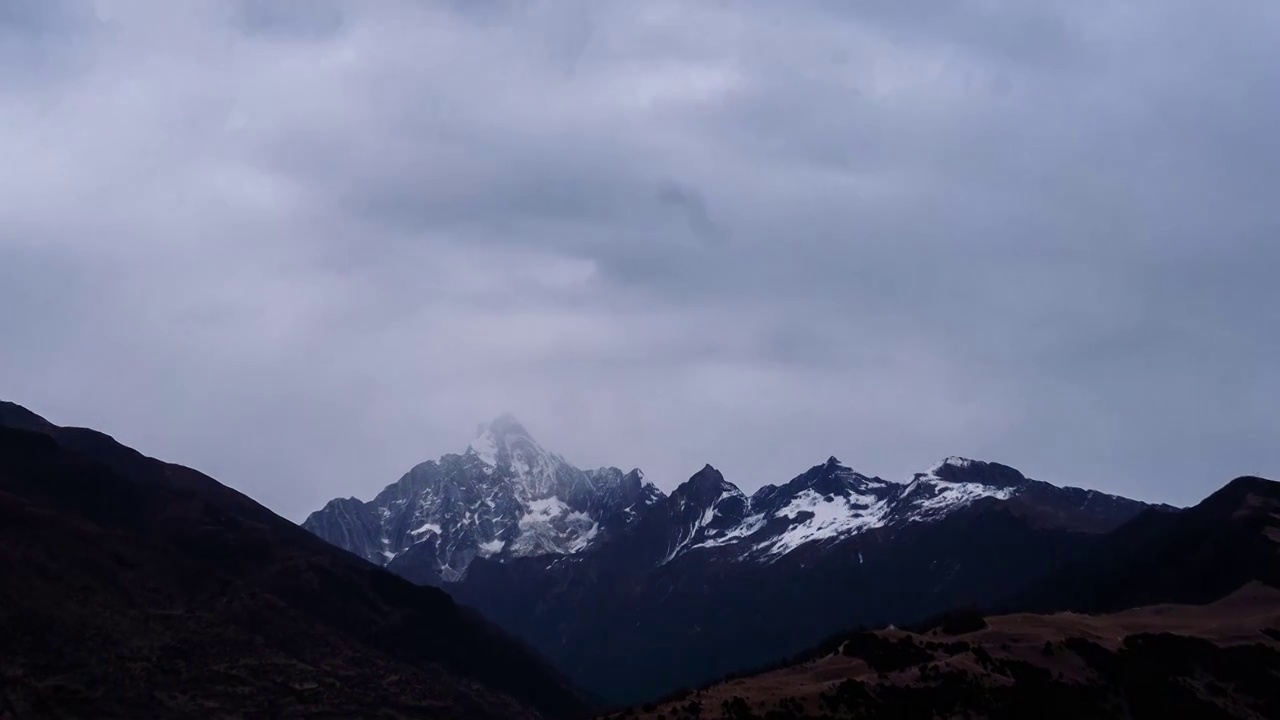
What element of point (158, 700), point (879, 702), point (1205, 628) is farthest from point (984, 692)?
point (158, 700)

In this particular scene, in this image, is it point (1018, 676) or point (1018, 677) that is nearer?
point (1018, 677)

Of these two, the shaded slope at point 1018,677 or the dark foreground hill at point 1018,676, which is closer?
the shaded slope at point 1018,677

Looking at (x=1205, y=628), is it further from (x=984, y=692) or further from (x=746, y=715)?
(x=746, y=715)

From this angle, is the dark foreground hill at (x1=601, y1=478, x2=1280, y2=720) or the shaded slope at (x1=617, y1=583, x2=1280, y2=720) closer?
the shaded slope at (x1=617, y1=583, x2=1280, y2=720)

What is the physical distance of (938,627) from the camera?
598 feet

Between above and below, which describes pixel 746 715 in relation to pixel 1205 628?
below

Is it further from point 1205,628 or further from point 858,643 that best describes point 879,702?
point 1205,628

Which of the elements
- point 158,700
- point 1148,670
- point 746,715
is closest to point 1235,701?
point 1148,670

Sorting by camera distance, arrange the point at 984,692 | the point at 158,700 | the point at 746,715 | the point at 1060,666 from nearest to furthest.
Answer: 1. the point at 746,715
2. the point at 984,692
3. the point at 1060,666
4. the point at 158,700

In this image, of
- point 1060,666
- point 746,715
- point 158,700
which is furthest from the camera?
point 158,700

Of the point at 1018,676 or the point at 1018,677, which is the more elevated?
the point at 1018,676

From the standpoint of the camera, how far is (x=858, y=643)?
16300 centimetres

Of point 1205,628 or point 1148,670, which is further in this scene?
point 1205,628

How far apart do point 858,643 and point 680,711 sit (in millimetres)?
33783
